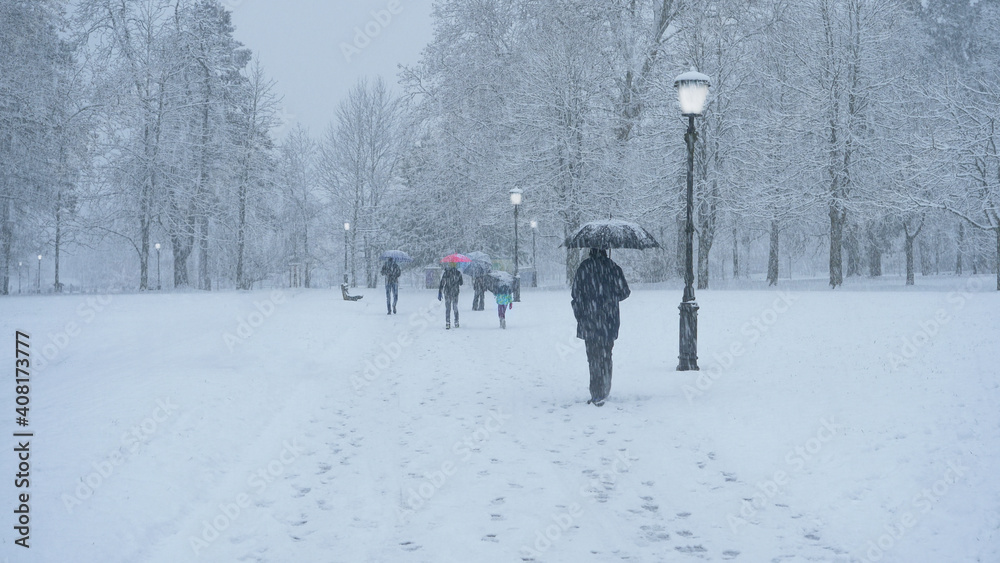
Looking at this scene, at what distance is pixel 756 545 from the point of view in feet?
14.5

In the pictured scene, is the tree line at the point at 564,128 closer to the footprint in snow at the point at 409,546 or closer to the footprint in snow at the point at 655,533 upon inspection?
the footprint in snow at the point at 655,533

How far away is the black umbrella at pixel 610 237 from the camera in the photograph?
9.24 meters

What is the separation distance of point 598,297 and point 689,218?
2849 mm

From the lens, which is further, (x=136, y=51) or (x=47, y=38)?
(x=136, y=51)

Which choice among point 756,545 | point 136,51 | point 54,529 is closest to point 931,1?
point 136,51

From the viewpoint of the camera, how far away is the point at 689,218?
34.8 feet

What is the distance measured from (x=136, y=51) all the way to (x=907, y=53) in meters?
36.7

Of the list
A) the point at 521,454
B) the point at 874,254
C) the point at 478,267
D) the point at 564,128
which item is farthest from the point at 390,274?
the point at 874,254

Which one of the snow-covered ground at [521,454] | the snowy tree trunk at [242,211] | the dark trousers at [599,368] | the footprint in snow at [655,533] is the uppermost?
the snowy tree trunk at [242,211]

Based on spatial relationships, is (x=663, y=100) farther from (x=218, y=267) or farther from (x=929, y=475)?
(x=218, y=267)

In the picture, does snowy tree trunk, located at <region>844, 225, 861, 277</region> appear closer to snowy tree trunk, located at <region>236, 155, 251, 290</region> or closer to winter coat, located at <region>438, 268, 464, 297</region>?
winter coat, located at <region>438, 268, 464, 297</region>

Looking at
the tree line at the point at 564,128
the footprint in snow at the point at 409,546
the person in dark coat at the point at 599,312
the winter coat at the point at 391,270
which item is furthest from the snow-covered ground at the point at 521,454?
the tree line at the point at 564,128

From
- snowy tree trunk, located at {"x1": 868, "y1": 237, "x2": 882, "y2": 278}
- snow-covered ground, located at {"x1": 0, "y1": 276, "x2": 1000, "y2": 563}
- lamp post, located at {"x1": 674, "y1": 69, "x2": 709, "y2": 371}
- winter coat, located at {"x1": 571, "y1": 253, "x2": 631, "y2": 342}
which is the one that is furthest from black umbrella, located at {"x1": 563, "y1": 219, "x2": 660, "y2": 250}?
snowy tree trunk, located at {"x1": 868, "y1": 237, "x2": 882, "y2": 278}

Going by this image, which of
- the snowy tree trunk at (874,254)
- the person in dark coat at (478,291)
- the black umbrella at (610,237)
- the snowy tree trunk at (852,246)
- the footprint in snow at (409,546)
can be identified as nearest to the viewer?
the footprint in snow at (409,546)
